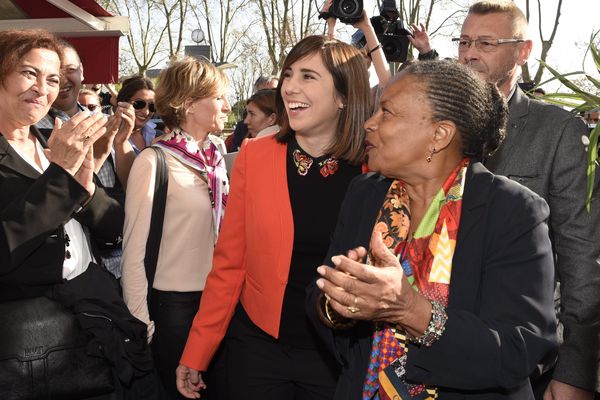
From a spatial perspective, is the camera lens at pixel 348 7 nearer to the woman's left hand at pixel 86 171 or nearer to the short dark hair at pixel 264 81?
the woman's left hand at pixel 86 171

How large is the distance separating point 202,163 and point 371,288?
7.25 ft

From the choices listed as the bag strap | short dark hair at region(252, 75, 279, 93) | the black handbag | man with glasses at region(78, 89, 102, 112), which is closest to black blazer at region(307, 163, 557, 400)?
the black handbag

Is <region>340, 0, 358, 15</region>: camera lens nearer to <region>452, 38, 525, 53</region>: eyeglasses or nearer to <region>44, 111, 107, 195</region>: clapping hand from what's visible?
<region>452, 38, 525, 53</region>: eyeglasses

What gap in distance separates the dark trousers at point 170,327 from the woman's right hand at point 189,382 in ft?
1.40

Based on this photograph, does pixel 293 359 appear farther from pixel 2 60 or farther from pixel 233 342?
pixel 2 60

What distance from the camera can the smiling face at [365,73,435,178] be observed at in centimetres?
207

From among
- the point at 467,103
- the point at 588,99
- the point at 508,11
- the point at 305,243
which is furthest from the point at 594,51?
the point at 305,243

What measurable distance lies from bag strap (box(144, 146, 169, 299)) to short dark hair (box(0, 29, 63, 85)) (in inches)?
32.0

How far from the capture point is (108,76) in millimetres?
7371

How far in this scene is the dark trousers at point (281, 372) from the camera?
9.00 ft

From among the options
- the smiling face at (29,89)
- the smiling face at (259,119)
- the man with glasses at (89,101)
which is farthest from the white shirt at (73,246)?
the smiling face at (259,119)

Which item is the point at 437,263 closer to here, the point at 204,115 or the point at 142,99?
the point at 204,115

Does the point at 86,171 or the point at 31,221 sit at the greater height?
the point at 86,171

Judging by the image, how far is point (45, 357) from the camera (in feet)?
7.98
